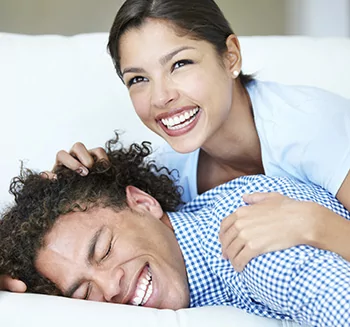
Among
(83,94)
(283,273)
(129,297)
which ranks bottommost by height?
(129,297)

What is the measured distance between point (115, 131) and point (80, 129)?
0.10m

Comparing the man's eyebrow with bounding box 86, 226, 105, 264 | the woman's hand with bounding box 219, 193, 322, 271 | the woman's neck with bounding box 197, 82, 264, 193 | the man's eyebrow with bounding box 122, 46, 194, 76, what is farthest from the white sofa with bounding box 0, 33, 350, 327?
the woman's hand with bounding box 219, 193, 322, 271

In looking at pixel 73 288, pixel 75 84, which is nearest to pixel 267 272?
pixel 73 288

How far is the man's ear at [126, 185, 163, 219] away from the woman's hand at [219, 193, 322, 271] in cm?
23

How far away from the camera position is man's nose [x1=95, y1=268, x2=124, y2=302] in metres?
1.17

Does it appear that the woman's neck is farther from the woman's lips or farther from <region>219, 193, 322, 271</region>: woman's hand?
<region>219, 193, 322, 271</region>: woman's hand

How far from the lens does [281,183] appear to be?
1.27m

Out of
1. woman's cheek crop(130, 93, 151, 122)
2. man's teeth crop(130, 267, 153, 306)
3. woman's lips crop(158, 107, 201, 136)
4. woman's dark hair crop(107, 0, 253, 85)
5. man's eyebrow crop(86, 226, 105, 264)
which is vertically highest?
woman's dark hair crop(107, 0, 253, 85)

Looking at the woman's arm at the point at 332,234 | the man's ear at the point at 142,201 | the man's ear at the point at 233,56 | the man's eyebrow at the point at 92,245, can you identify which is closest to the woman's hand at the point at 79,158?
the man's ear at the point at 142,201

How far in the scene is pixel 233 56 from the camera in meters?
1.51

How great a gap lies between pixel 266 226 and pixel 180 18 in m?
0.52

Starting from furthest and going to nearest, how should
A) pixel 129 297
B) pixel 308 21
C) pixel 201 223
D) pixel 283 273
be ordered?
pixel 308 21 < pixel 201 223 < pixel 129 297 < pixel 283 273

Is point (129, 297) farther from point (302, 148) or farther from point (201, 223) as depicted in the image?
point (302, 148)

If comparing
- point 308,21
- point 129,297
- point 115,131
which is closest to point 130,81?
point 115,131
